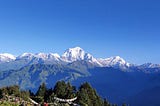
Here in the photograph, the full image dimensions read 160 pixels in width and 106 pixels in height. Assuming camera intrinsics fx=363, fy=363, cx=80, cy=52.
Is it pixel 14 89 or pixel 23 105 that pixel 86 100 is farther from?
pixel 23 105

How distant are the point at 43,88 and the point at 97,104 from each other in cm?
1297

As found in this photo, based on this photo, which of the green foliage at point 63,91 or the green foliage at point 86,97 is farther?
the green foliage at point 63,91

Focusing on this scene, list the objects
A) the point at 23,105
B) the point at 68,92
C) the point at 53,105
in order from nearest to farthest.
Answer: the point at 23,105 < the point at 53,105 < the point at 68,92

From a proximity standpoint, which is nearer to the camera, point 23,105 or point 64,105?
point 23,105

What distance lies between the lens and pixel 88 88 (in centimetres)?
8450

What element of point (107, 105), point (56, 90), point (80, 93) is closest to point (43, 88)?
point (56, 90)

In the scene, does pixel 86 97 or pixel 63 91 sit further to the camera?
pixel 63 91

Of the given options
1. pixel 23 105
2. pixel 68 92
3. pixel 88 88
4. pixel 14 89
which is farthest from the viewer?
pixel 88 88

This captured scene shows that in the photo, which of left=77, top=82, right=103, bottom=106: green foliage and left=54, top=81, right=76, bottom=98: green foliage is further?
left=54, top=81, right=76, bottom=98: green foliage

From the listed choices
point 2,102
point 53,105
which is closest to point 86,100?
point 53,105

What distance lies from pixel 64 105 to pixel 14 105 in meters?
12.2

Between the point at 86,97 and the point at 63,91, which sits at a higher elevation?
the point at 63,91

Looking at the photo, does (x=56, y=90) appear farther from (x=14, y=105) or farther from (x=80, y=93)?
(x=14, y=105)

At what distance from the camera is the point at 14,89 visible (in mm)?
67125
